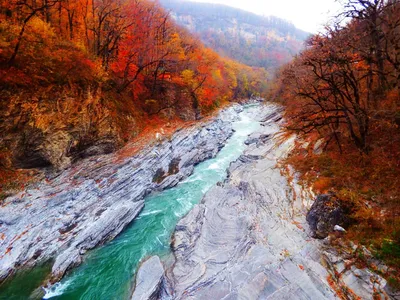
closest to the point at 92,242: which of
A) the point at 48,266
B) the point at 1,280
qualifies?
the point at 48,266

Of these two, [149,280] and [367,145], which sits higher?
[367,145]

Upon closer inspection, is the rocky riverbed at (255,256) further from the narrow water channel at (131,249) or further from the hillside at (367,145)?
the hillside at (367,145)

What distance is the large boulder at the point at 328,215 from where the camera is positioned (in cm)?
1008

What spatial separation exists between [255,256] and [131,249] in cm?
734

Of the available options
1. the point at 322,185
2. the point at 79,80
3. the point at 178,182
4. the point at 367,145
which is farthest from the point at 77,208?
the point at 367,145

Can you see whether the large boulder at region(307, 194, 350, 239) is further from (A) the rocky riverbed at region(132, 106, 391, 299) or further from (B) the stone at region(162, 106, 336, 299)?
(B) the stone at region(162, 106, 336, 299)

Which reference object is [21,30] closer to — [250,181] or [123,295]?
[123,295]

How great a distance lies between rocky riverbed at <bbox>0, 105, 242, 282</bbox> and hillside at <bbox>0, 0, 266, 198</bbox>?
1610 mm

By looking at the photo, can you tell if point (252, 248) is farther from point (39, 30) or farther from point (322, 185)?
point (39, 30)

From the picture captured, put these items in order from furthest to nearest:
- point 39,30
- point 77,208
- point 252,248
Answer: point 39,30
point 77,208
point 252,248

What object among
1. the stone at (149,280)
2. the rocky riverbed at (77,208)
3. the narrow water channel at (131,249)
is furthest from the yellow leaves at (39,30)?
the stone at (149,280)

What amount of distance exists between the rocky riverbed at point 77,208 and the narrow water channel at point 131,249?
640mm

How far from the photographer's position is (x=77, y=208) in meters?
14.5

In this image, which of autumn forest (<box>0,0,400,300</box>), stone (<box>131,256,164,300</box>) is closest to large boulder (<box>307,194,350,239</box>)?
autumn forest (<box>0,0,400,300</box>)
